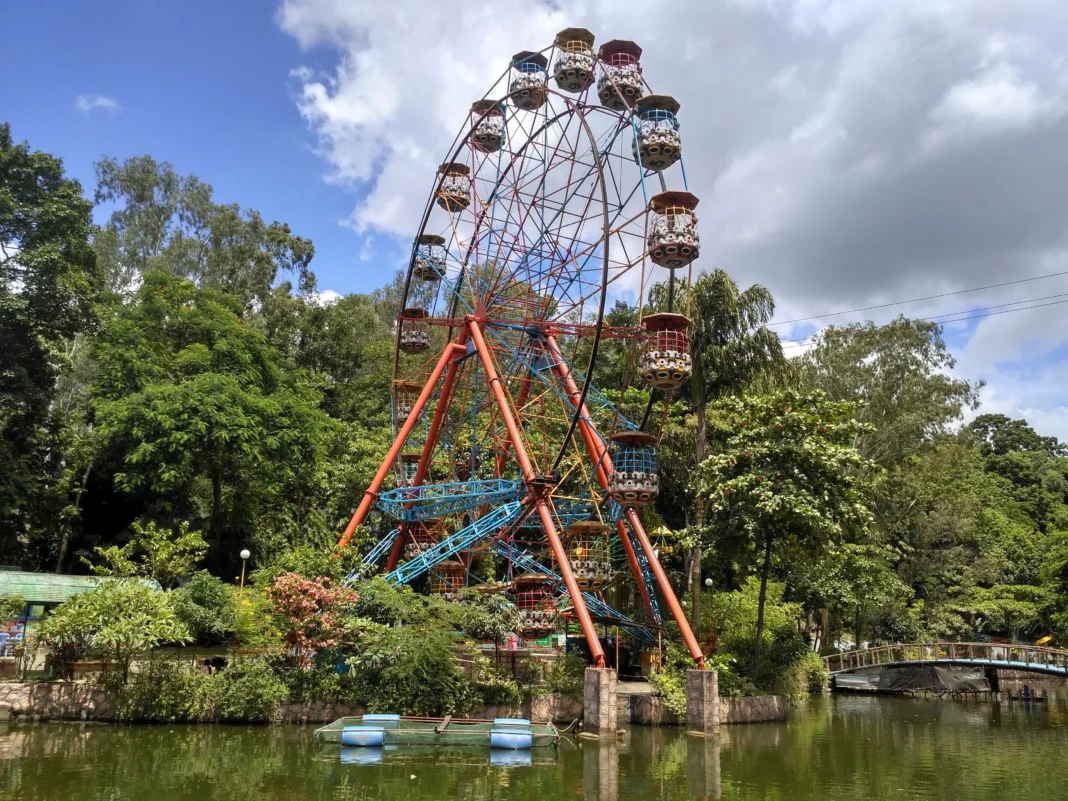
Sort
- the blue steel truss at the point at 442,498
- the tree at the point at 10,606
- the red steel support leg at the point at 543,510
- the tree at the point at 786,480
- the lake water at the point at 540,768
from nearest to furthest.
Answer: the lake water at the point at 540,768 < the red steel support leg at the point at 543,510 < the tree at the point at 10,606 < the tree at the point at 786,480 < the blue steel truss at the point at 442,498

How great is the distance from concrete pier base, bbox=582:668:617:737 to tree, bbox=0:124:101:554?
72.7ft

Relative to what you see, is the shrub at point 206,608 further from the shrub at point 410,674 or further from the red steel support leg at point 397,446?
the red steel support leg at point 397,446

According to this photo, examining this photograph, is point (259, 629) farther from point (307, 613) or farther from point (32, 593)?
point (32, 593)

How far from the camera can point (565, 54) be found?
86.4ft

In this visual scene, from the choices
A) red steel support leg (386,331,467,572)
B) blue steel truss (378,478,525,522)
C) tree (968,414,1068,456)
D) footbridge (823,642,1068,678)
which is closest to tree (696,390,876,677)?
blue steel truss (378,478,525,522)

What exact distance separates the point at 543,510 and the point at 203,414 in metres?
13.5

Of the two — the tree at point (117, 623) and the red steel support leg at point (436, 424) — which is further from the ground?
the red steel support leg at point (436, 424)

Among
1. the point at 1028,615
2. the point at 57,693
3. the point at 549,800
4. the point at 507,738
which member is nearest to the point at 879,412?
the point at 1028,615


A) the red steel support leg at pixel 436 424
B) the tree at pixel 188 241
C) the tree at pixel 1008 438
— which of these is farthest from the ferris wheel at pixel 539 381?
the tree at pixel 1008 438

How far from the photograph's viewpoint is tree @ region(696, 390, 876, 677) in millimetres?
21672

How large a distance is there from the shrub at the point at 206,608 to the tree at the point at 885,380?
28368 millimetres

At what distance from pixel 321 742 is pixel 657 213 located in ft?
52.6

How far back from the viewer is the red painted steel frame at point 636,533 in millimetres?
20562

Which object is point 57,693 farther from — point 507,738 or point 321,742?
point 507,738
